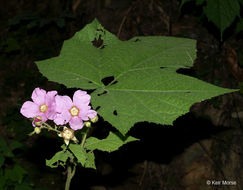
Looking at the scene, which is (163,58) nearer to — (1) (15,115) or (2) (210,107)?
(2) (210,107)

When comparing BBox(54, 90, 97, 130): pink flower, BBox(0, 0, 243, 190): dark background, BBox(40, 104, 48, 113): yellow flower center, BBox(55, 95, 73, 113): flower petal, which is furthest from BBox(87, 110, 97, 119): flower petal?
BBox(0, 0, 243, 190): dark background

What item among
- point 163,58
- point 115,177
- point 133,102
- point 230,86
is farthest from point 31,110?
point 230,86

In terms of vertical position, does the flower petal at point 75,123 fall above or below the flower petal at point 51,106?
below

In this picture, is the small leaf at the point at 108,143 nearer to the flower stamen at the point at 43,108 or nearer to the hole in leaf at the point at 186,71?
the flower stamen at the point at 43,108

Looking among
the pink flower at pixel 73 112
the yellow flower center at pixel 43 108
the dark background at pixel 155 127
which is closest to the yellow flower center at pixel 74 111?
the pink flower at pixel 73 112

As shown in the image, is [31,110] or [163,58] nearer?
[31,110]

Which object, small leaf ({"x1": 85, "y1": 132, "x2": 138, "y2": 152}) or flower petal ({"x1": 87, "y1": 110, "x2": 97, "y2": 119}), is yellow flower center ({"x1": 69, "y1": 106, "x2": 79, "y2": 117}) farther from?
small leaf ({"x1": 85, "y1": 132, "x2": 138, "y2": 152})
